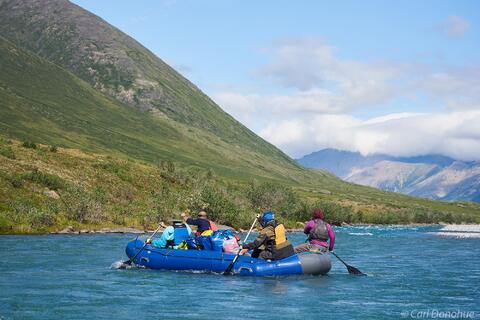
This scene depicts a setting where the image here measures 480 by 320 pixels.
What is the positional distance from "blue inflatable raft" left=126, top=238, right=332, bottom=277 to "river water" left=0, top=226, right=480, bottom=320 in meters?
0.49

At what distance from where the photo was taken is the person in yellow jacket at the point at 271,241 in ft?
104

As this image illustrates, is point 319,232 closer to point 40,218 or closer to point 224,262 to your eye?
point 224,262

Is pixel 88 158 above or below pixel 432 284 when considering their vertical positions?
above

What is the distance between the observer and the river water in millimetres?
23859

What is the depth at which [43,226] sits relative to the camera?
216ft

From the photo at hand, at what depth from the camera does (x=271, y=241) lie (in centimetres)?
3197

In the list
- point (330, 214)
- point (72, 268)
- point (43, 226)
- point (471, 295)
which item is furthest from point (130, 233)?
point (330, 214)

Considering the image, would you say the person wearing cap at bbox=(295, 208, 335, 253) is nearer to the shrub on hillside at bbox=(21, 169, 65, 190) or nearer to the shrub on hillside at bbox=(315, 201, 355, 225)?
the shrub on hillside at bbox=(21, 169, 65, 190)

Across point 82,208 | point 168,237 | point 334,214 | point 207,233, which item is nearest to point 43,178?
point 82,208

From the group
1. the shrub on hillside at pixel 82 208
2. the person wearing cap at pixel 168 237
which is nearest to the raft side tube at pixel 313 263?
the person wearing cap at pixel 168 237

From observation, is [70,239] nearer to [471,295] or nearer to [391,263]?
[391,263]

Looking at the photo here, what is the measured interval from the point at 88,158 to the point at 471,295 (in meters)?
90.6

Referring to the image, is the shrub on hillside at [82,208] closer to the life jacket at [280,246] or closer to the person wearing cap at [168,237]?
the person wearing cap at [168,237]

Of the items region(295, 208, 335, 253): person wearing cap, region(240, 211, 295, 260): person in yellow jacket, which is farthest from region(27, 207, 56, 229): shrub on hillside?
region(295, 208, 335, 253): person wearing cap
